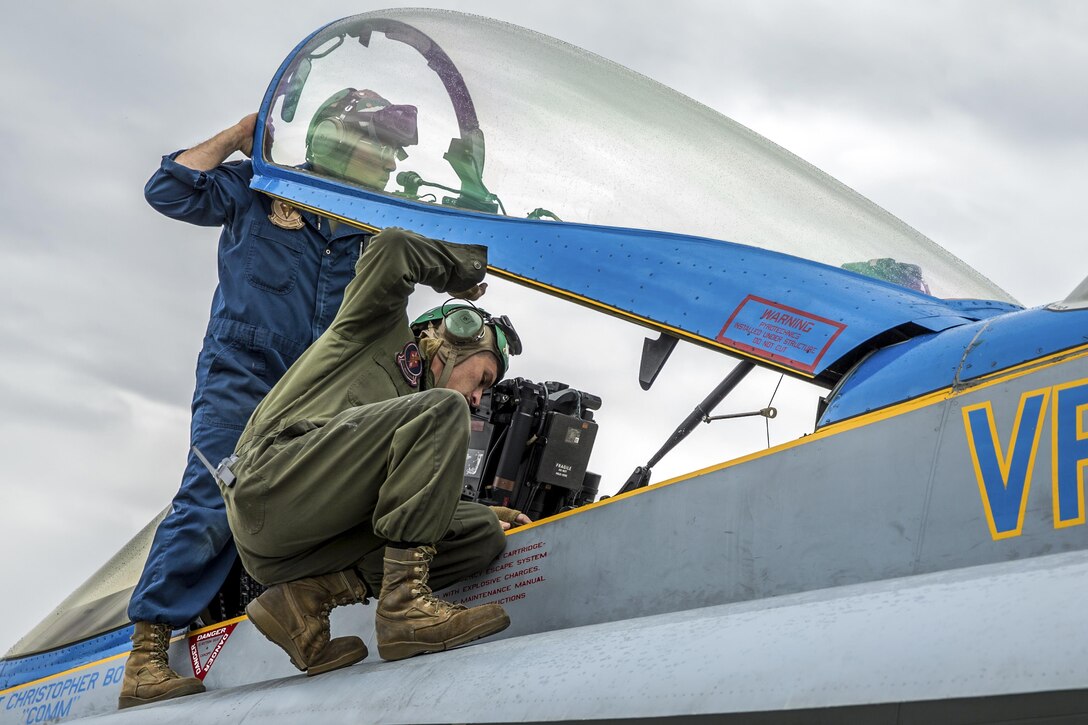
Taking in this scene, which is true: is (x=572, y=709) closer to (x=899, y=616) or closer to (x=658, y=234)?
(x=899, y=616)

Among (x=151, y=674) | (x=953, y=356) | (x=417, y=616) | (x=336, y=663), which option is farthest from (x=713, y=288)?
(x=151, y=674)

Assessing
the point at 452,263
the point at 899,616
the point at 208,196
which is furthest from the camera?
the point at 208,196

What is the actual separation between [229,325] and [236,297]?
0.41 feet

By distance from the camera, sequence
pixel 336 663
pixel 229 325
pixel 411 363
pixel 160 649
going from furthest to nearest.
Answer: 1. pixel 229 325
2. pixel 160 649
3. pixel 411 363
4. pixel 336 663

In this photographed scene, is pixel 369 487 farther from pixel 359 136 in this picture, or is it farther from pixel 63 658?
pixel 63 658

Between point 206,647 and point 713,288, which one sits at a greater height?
point 713,288

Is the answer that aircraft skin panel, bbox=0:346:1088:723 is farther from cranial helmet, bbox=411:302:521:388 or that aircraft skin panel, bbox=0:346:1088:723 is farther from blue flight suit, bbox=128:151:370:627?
blue flight suit, bbox=128:151:370:627

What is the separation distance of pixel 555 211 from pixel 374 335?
27.1 inches

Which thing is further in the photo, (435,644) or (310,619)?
(310,619)

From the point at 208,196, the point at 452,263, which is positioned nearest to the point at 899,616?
the point at 452,263

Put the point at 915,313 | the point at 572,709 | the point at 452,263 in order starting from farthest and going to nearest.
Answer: the point at 452,263 → the point at 915,313 → the point at 572,709

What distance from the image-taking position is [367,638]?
11.9 ft

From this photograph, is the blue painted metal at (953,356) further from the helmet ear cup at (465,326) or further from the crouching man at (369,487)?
the helmet ear cup at (465,326)

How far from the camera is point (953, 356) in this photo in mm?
2672
